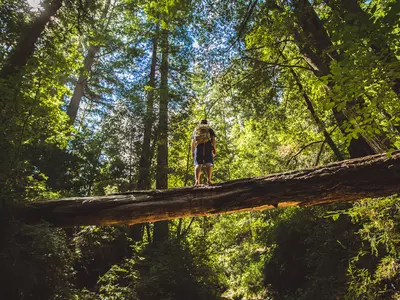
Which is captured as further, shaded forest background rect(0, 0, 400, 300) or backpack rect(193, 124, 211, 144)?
backpack rect(193, 124, 211, 144)

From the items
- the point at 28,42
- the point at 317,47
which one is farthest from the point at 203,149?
the point at 28,42

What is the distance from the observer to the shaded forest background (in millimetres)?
3691

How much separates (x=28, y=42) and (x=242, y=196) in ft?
21.6

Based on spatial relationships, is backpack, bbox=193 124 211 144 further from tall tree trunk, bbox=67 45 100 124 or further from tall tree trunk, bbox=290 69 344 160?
tall tree trunk, bbox=67 45 100 124

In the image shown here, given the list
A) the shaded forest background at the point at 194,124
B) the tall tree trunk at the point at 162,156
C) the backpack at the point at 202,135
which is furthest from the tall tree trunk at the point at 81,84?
the backpack at the point at 202,135

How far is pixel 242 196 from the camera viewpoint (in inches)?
188

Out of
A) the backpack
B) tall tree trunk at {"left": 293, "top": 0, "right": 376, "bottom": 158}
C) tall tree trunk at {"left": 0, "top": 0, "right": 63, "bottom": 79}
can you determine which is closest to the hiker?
the backpack

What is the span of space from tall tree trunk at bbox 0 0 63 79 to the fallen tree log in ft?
11.8

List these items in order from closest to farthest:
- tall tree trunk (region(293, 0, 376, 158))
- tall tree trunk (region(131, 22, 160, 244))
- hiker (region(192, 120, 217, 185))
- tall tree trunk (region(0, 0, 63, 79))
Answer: tall tree trunk (region(293, 0, 376, 158)) < tall tree trunk (region(0, 0, 63, 79)) < hiker (region(192, 120, 217, 185)) < tall tree trunk (region(131, 22, 160, 244))

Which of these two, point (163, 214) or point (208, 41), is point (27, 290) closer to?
point (163, 214)

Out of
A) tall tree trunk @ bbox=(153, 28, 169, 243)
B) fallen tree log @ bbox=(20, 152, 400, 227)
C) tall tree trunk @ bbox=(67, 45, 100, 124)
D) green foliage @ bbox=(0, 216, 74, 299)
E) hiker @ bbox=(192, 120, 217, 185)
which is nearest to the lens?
green foliage @ bbox=(0, 216, 74, 299)

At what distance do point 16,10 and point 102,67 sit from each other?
9.30 m

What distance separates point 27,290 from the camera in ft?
11.6

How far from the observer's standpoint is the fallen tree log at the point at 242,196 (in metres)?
4.31
